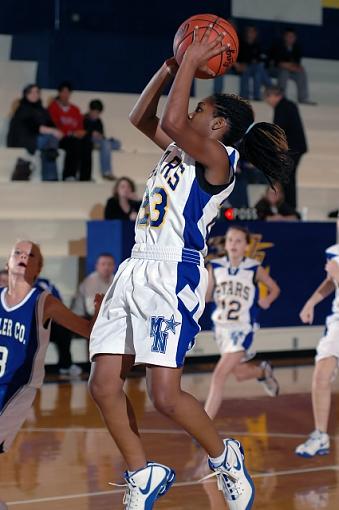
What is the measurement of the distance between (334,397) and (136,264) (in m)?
5.98

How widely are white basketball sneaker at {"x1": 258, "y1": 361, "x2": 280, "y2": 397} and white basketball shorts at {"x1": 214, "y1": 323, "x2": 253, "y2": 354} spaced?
0.63 m

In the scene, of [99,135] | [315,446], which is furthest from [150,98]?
[99,135]

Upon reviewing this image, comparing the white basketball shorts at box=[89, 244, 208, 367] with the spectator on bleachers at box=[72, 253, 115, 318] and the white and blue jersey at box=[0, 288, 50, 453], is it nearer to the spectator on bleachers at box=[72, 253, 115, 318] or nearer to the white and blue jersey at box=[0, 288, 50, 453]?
the white and blue jersey at box=[0, 288, 50, 453]

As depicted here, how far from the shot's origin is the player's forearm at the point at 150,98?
5457 millimetres

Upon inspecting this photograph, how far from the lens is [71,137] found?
14.7 metres

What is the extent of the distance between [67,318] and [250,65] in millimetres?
12094

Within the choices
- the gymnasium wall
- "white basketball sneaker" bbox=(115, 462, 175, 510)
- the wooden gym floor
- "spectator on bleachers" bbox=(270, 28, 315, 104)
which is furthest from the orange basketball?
"spectator on bleachers" bbox=(270, 28, 315, 104)

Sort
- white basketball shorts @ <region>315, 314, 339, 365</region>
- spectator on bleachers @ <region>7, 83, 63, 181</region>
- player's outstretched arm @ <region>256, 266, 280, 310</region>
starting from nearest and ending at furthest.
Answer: white basketball shorts @ <region>315, 314, 339, 365</region> < player's outstretched arm @ <region>256, 266, 280, 310</region> < spectator on bleachers @ <region>7, 83, 63, 181</region>

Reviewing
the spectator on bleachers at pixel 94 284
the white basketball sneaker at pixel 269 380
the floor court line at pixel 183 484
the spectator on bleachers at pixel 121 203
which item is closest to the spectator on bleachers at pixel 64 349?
the spectator on bleachers at pixel 94 284

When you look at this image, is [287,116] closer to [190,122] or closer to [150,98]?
[150,98]

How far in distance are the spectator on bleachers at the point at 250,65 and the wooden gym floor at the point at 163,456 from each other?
7.41 metres

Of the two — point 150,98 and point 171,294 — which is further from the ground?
point 150,98

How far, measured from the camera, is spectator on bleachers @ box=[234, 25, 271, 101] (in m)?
17.4

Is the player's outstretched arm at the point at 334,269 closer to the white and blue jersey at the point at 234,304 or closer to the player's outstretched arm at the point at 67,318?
the white and blue jersey at the point at 234,304
